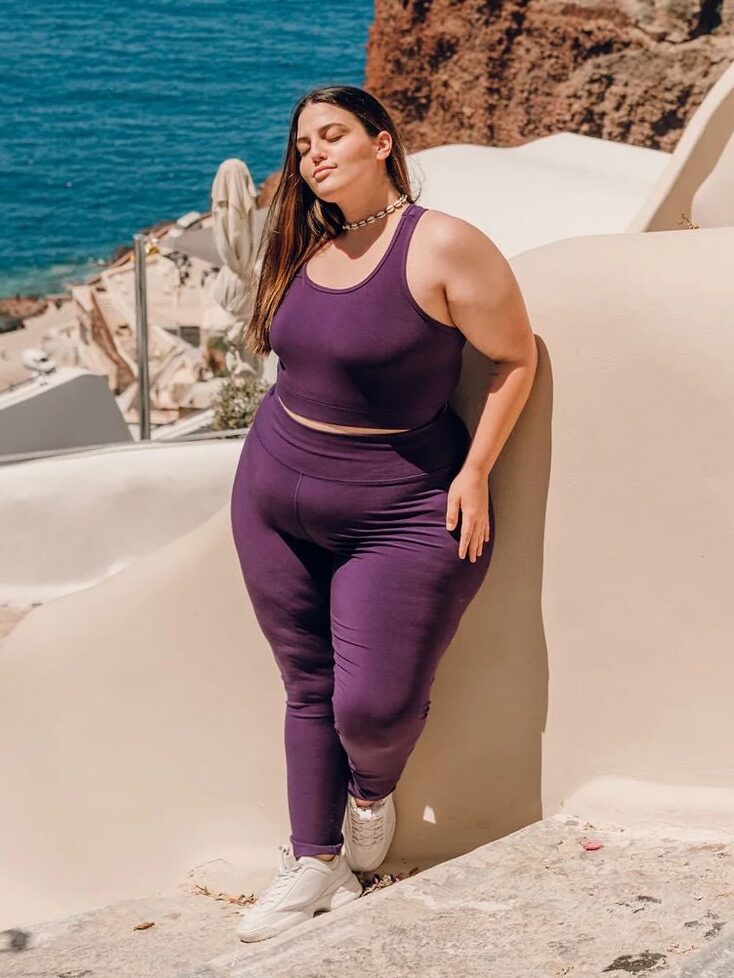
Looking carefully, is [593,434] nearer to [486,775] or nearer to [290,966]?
[486,775]

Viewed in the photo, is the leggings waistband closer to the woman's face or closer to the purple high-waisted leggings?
the purple high-waisted leggings

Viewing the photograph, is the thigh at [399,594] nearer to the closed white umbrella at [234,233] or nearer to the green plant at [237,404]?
the closed white umbrella at [234,233]

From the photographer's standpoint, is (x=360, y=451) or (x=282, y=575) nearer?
(x=360, y=451)

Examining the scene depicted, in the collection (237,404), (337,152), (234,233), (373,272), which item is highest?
(337,152)

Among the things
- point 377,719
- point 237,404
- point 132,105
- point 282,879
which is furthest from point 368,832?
point 132,105

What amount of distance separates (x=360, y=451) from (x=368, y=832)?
939mm

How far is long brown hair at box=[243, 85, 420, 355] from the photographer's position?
2.80 metres

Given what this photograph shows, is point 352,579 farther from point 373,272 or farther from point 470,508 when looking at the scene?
point 373,272

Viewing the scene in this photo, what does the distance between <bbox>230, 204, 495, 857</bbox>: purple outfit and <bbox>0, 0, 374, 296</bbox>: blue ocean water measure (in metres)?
57.5

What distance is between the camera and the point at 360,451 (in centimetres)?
278

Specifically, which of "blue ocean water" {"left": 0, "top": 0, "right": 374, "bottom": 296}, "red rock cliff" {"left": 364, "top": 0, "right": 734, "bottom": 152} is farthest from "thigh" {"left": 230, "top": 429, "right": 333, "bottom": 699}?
"blue ocean water" {"left": 0, "top": 0, "right": 374, "bottom": 296}

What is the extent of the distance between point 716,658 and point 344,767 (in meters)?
0.90

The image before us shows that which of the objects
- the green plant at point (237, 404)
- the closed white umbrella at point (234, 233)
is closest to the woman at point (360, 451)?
the closed white umbrella at point (234, 233)

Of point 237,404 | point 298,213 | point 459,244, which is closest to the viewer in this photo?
point 459,244
